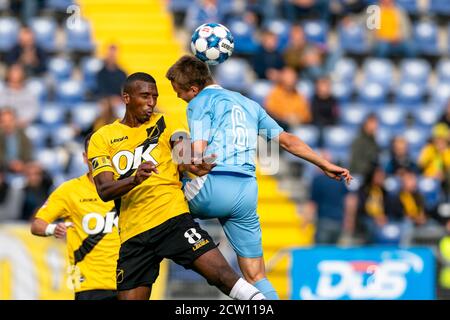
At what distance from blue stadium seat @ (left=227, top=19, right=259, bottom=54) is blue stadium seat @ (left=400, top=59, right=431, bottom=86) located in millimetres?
3047

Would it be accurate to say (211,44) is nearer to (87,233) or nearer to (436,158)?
(87,233)

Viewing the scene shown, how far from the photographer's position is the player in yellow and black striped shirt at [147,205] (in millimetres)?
8133

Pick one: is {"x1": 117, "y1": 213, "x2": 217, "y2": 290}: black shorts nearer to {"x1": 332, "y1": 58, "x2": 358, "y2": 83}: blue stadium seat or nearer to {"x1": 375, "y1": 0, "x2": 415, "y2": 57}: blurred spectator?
{"x1": 332, "y1": 58, "x2": 358, "y2": 83}: blue stadium seat

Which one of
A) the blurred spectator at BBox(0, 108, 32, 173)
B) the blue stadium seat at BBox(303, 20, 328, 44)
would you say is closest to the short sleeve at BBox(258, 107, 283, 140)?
the blurred spectator at BBox(0, 108, 32, 173)

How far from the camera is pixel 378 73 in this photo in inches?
805

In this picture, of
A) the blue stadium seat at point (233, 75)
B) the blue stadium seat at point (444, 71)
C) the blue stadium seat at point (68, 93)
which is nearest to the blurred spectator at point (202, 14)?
the blue stadium seat at point (233, 75)

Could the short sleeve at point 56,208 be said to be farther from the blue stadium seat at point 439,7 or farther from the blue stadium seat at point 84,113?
the blue stadium seat at point 439,7

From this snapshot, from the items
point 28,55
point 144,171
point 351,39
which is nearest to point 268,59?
point 351,39

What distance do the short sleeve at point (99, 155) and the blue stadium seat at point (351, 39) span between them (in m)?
12.9

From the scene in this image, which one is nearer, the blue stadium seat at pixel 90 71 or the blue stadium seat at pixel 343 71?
the blue stadium seat at pixel 90 71

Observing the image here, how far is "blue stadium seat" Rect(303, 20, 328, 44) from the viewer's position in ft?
66.6

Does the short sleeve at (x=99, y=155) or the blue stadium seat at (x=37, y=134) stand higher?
the short sleeve at (x=99, y=155)

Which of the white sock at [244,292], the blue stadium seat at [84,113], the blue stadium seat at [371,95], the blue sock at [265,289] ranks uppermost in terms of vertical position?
the blue stadium seat at [371,95]

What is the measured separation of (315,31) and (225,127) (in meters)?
12.3
